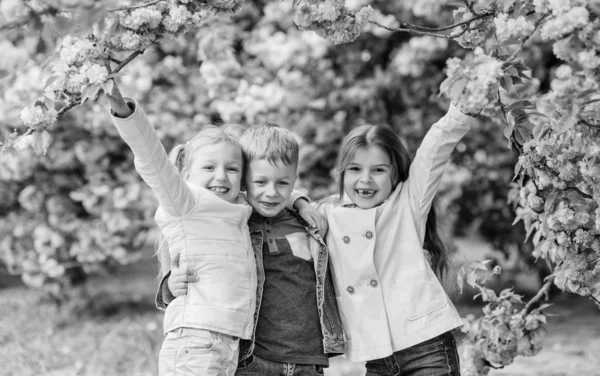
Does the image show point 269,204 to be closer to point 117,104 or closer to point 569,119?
point 117,104

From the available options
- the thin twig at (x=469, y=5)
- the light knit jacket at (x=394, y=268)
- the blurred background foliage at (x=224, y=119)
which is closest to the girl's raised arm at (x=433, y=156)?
→ the light knit jacket at (x=394, y=268)

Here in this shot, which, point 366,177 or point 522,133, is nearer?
point 522,133

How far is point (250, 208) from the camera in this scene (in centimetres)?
250

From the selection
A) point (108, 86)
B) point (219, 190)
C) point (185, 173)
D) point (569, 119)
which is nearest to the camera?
point (569, 119)

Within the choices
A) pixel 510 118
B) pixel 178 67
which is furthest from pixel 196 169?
pixel 178 67

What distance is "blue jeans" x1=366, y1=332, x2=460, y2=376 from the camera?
8.27 feet

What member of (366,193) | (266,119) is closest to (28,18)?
(366,193)

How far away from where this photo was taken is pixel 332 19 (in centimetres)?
222

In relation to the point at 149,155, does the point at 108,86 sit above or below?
above

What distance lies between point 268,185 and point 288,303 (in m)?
0.38

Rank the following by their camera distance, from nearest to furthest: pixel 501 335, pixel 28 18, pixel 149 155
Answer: pixel 28 18 < pixel 149 155 < pixel 501 335

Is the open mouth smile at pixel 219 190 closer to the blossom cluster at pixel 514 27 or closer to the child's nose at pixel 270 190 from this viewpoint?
the child's nose at pixel 270 190

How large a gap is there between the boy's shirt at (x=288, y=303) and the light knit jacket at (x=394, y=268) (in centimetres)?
12

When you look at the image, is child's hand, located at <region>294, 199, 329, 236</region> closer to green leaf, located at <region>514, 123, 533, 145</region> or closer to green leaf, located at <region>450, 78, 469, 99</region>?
green leaf, located at <region>514, 123, 533, 145</region>
